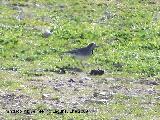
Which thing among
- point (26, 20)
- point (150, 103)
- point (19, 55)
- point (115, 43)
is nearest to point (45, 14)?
point (26, 20)

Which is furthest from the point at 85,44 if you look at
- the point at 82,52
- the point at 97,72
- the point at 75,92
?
the point at 75,92

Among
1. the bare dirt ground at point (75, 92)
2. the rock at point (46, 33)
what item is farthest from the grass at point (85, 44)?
the rock at point (46, 33)

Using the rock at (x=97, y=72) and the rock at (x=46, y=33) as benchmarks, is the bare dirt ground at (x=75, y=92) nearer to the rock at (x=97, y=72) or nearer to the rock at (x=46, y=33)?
the rock at (x=97, y=72)

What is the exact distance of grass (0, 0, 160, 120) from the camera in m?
15.2

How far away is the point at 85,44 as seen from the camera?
22.2 metres

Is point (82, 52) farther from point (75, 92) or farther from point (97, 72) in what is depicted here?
point (75, 92)

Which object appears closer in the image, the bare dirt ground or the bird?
the bare dirt ground

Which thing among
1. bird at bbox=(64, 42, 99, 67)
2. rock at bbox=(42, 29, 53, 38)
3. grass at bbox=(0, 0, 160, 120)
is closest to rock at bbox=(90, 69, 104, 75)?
grass at bbox=(0, 0, 160, 120)

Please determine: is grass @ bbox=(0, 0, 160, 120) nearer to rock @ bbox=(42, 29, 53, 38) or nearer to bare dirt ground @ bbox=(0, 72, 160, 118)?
bare dirt ground @ bbox=(0, 72, 160, 118)

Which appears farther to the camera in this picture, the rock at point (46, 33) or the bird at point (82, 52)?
the rock at point (46, 33)

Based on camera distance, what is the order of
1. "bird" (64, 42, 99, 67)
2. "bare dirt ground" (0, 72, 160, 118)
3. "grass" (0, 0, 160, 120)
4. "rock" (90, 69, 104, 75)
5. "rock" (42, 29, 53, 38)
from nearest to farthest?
"bare dirt ground" (0, 72, 160, 118), "grass" (0, 0, 160, 120), "rock" (90, 69, 104, 75), "bird" (64, 42, 99, 67), "rock" (42, 29, 53, 38)

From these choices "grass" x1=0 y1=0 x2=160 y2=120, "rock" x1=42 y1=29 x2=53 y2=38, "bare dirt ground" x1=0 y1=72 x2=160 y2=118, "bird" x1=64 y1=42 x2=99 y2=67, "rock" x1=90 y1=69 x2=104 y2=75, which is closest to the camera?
"bare dirt ground" x1=0 y1=72 x2=160 y2=118

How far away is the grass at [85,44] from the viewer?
15180 mm

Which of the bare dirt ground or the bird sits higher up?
the bird
